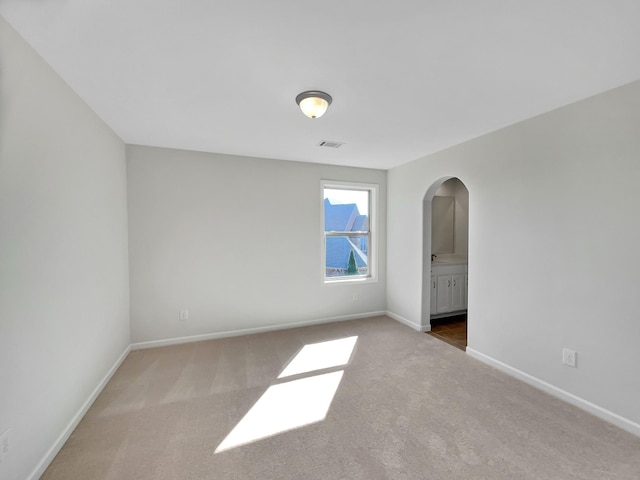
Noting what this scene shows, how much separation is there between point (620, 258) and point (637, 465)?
50.9 inches

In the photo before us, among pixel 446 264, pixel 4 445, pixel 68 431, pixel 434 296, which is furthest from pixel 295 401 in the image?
pixel 446 264

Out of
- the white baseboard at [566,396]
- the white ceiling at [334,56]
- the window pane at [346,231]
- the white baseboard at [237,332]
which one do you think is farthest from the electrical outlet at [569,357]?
the window pane at [346,231]

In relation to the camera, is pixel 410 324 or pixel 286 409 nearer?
pixel 286 409

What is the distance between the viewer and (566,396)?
2.31 meters

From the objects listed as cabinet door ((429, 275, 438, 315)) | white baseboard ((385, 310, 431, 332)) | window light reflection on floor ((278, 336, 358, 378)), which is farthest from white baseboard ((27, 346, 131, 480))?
cabinet door ((429, 275, 438, 315))

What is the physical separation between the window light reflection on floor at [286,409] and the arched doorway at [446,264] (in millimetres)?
1947

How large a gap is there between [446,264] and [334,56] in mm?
3571

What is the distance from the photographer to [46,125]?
5.63 ft

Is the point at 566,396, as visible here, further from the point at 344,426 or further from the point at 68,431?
the point at 68,431

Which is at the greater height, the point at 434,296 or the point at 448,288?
the point at 448,288

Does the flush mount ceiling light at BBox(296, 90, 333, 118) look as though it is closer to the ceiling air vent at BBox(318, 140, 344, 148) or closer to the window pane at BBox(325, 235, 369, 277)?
the ceiling air vent at BBox(318, 140, 344, 148)

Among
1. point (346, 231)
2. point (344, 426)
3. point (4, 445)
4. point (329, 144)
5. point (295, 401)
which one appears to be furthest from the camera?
point (346, 231)

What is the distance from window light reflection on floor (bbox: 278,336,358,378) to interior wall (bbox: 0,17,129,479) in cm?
167

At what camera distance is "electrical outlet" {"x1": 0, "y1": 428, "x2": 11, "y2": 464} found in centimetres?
133
